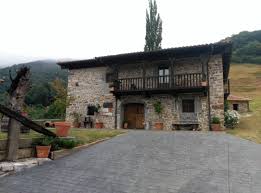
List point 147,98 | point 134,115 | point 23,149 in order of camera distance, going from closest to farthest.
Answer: point 23,149 < point 147,98 < point 134,115

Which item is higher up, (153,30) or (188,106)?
(153,30)

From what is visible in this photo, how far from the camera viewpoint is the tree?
73.6ft

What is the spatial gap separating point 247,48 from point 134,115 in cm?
4809

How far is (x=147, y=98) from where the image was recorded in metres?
16.0

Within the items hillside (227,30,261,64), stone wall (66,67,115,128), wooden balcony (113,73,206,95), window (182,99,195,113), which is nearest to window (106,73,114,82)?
stone wall (66,67,115,128)

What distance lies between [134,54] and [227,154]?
979cm

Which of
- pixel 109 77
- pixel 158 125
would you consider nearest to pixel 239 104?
pixel 158 125

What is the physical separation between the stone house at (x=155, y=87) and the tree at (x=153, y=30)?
247 inches

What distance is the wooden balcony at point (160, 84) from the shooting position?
47.3 feet

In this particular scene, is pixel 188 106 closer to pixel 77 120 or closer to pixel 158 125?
pixel 158 125

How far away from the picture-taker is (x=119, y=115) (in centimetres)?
1670

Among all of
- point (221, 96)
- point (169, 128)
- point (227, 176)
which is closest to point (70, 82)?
point (169, 128)

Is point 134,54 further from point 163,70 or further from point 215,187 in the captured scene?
point 215,187

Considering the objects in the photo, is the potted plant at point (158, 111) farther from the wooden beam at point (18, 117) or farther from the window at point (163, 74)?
the wooden beam at point (18, 117)
